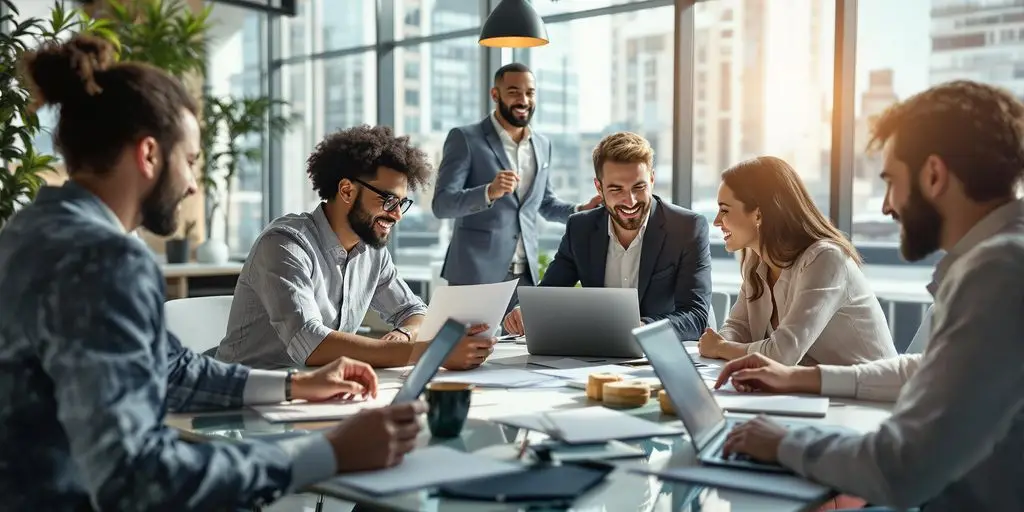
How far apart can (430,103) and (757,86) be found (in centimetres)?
262

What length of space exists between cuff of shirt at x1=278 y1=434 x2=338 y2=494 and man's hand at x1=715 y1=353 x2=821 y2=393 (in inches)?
39.2

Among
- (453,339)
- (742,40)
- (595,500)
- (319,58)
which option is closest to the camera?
(595,500)

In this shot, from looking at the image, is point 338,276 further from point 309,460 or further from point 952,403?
point 952,403

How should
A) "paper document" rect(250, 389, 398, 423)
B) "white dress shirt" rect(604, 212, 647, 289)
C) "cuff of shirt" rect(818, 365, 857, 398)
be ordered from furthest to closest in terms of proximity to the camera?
"white dress shirt" rect(604, 212, 647, 289) → "cuff of shirt" rect(818, 365, 857, 398) → "paper document" rect(250, 389, 398, 423)

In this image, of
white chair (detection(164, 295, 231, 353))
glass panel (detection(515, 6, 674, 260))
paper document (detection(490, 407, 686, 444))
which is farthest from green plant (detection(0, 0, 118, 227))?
paper document (detection(490, 407, 686, 444))

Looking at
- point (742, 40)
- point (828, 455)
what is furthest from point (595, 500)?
point (742, 40)

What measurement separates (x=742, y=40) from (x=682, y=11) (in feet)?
4.76

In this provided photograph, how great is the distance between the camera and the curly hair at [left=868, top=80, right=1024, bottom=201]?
1.38 metres

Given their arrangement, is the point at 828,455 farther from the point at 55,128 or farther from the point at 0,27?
the point at 0,27

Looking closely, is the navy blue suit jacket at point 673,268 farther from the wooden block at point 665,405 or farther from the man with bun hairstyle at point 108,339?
the man with bun hairstyle at point 108,339

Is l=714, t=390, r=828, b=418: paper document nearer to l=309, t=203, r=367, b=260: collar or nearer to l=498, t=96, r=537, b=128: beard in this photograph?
l=309, t=203, r=367, b=260: collar

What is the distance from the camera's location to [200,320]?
9.32ft

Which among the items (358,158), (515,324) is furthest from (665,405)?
(358,158)

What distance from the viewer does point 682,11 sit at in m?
5.42
